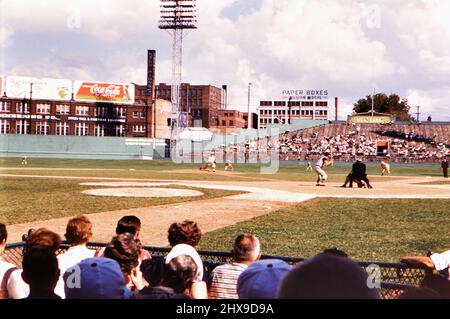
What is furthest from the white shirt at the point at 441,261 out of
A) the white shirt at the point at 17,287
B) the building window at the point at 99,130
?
the building window at the point at 99,130

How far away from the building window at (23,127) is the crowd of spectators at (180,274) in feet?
297

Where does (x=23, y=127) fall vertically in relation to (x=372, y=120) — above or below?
below

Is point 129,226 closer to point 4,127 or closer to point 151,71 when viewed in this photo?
point 151,71

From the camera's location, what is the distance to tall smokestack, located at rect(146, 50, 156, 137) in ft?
310

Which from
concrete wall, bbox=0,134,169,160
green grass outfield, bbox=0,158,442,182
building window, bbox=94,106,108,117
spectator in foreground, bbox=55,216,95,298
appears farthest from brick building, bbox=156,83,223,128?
spectator in foreground, bbox=55,216,95,298

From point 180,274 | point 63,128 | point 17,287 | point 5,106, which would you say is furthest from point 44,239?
point 5,106

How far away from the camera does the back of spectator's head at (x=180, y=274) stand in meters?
4.47

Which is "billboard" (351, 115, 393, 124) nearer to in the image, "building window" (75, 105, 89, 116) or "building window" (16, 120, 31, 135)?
"building window" (75, 105, 89, 116)

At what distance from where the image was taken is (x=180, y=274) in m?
4.47

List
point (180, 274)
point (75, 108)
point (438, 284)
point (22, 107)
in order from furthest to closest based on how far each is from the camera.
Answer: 1. point (75, 108)
2. point (22, 107)
3. point (180, 274)
4. point (438, 284)

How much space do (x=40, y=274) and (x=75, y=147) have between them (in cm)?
8170

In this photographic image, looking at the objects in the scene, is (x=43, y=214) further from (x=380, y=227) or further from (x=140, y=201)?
(x=380, y=227)
